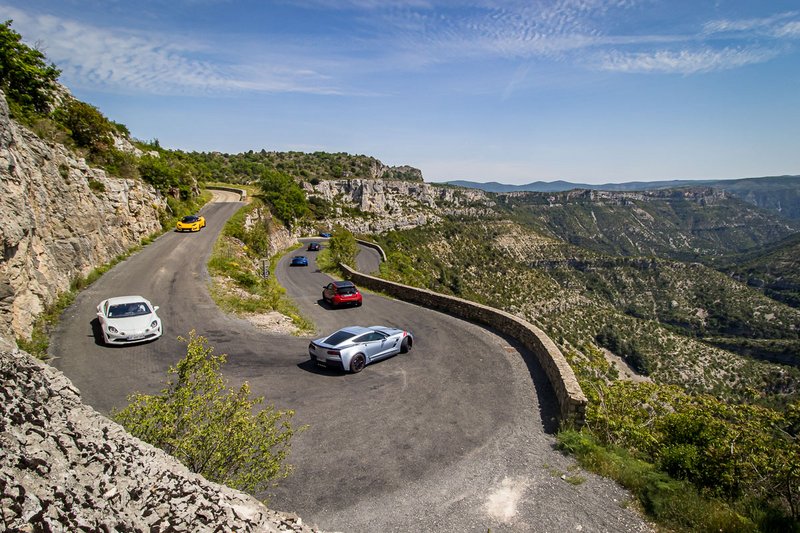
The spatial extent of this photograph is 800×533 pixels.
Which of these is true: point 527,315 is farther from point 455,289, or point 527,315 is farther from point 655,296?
point 655,296

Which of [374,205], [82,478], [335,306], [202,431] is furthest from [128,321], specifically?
[374,205]

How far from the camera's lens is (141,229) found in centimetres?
2625

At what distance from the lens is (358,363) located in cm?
1287

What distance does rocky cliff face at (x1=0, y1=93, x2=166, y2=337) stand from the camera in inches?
449

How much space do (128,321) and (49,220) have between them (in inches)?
292

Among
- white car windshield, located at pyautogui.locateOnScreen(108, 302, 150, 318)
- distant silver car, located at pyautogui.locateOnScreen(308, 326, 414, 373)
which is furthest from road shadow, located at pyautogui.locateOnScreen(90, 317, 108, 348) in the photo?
distant silver car, located at pyautogui.locateOnScreen(308, 326, 414, 373)

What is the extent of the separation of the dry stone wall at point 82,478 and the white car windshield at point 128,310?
1030 centimetres

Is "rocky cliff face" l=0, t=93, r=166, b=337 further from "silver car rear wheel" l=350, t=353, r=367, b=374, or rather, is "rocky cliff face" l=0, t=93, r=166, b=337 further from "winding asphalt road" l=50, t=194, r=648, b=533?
"silver car rear wheel" l=350, t=353, r=367, b=374

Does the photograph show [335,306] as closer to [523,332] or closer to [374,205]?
[523,332]

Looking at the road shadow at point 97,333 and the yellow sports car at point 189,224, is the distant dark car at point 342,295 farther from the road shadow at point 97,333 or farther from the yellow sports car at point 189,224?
the yellow sports car at point 189,224

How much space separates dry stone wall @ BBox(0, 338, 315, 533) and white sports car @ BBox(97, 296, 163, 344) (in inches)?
373

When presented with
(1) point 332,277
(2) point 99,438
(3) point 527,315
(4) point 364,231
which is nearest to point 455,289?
(3) point 527,315

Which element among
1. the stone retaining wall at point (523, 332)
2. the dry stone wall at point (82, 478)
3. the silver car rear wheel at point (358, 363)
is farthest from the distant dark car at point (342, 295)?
the dry stone wall at point (82, 478)

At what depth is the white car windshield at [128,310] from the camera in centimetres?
1344
